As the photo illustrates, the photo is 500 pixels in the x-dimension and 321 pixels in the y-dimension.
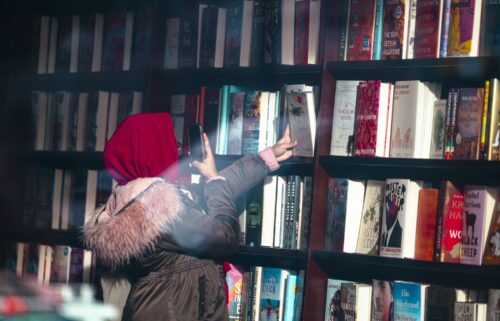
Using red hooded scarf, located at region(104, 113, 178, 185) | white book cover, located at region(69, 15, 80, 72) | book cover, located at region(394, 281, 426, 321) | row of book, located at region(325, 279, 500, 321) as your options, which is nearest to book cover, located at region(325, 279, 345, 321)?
row of book, located at region(325, 279, 500, 321)

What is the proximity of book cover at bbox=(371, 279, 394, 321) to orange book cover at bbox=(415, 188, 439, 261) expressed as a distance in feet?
0.52

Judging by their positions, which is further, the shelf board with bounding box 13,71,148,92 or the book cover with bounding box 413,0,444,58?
the shelf board with bounding box 13,71,148,92

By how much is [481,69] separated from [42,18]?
6.99 feet

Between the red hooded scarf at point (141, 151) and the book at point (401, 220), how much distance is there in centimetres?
74

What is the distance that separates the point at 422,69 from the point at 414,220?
51cm

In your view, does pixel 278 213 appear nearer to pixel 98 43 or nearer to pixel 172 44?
pixel 172 44

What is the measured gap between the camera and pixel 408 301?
2.84m

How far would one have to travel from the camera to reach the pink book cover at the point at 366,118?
9.68ft

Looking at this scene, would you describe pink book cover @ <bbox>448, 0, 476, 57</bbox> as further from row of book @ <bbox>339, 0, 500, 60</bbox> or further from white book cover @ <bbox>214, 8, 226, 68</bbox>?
white book cover @ <bbox>214, 8, 226, 68</bbox>

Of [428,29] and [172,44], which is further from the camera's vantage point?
[172,44]

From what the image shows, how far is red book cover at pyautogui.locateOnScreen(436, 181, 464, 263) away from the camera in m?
2.79

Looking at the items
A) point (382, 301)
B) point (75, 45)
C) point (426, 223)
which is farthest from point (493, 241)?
point (75, 45)

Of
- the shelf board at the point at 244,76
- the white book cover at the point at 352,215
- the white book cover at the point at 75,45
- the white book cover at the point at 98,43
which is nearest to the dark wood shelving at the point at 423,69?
the shelf board at the point at 244,76

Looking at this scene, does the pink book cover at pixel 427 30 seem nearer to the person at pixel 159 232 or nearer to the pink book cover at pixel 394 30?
the pink book cover at pixel 394 30
